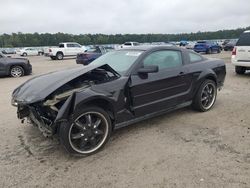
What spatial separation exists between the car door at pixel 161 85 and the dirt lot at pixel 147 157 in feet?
1.47

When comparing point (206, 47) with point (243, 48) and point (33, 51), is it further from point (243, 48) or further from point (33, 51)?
point (33, 51)

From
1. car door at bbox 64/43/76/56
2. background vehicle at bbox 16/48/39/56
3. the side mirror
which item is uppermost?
the side mirror

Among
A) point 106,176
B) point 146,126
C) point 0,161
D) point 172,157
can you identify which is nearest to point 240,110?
point 146,126

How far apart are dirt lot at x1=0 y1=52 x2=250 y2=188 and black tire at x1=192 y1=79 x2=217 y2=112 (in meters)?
0.35

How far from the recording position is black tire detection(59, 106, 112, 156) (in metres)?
3.69

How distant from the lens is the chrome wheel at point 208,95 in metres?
5.89

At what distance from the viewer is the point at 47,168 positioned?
3602mm

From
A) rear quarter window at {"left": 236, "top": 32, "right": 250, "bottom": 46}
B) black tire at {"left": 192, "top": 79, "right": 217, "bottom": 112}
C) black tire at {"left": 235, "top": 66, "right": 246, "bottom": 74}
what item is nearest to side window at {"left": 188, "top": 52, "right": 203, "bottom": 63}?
black tire at {"left": 192, "top": 79, "right": 217, "bottom": 112}

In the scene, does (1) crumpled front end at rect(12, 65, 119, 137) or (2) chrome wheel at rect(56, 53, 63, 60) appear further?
(2) chrome wheel at rect(56, 53, 63, 60)

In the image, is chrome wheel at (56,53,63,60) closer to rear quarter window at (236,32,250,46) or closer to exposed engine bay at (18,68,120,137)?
rear quarter window at (236,32,250,46)

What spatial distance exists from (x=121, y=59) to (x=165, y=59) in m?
0.87

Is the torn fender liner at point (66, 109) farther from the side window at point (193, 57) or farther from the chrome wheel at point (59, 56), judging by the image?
the chrome wheel at point (59, 56)

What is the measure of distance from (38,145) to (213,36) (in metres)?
80.5

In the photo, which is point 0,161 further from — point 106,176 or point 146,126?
point 146,126
